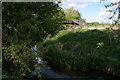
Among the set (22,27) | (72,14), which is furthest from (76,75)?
(72,14)

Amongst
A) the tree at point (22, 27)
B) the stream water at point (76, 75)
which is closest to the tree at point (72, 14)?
the stream water at point (76, 75)

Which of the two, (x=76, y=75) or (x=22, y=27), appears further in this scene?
(x=76, y=75)

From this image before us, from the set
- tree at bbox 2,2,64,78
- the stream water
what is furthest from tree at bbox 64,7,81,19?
tree at bbox 2,2,64,78

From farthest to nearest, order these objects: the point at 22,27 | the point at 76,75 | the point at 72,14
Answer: the point at 72,14
the point at 76,75
the point at 22,27

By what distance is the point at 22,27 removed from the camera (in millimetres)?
7062

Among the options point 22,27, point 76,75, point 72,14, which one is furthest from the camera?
point 72,14

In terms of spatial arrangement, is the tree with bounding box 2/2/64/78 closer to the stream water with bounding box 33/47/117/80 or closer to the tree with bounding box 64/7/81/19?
the stream water with bounding box 33/47/117/80

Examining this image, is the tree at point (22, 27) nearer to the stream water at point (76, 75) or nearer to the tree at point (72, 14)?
the stream water at point (76, 75)

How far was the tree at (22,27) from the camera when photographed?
6605 mm

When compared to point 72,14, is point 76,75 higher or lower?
lower

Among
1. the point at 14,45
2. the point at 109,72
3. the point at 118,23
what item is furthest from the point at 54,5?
the point at 109,72

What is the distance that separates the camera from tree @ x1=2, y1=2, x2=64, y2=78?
21.7 feet

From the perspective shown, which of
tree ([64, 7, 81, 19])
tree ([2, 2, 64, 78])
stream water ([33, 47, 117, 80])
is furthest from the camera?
tree ([64, 7, 81, 19])

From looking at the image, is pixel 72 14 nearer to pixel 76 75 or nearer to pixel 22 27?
pixel 76 75
